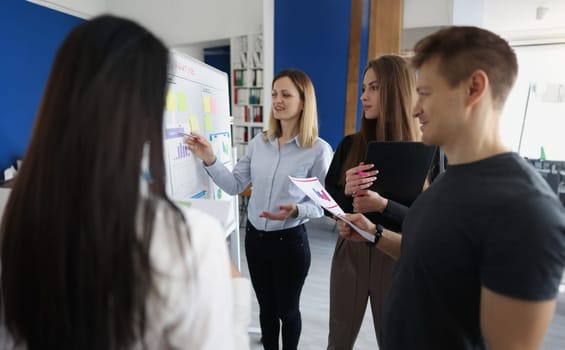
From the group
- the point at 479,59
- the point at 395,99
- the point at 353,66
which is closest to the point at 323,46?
the point at 353,66

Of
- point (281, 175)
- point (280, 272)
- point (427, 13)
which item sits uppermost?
point (427, 13)

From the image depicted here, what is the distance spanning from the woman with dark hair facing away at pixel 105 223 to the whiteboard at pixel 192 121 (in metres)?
0.82

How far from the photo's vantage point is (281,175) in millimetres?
1710

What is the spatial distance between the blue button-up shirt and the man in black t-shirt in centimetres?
83

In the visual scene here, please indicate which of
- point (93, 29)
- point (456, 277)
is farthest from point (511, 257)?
point (93, 29)

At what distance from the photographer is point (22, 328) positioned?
555mm

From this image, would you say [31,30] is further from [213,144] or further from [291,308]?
[291,308]

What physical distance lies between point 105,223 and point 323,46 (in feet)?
13.3

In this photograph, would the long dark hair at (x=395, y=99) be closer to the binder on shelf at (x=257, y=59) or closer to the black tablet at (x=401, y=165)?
the black tablet at (x=401, y=165)

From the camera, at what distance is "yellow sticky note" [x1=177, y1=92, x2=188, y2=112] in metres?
1.58

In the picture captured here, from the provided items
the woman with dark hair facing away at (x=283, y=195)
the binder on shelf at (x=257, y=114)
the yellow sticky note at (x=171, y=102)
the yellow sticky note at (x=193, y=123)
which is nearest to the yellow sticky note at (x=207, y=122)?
the yellow sticky note at (x=193, y=123)

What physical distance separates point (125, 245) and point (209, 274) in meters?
0.14

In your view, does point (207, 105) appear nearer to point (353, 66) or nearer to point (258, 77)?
point (353, 66)

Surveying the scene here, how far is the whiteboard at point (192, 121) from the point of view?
150 cm
